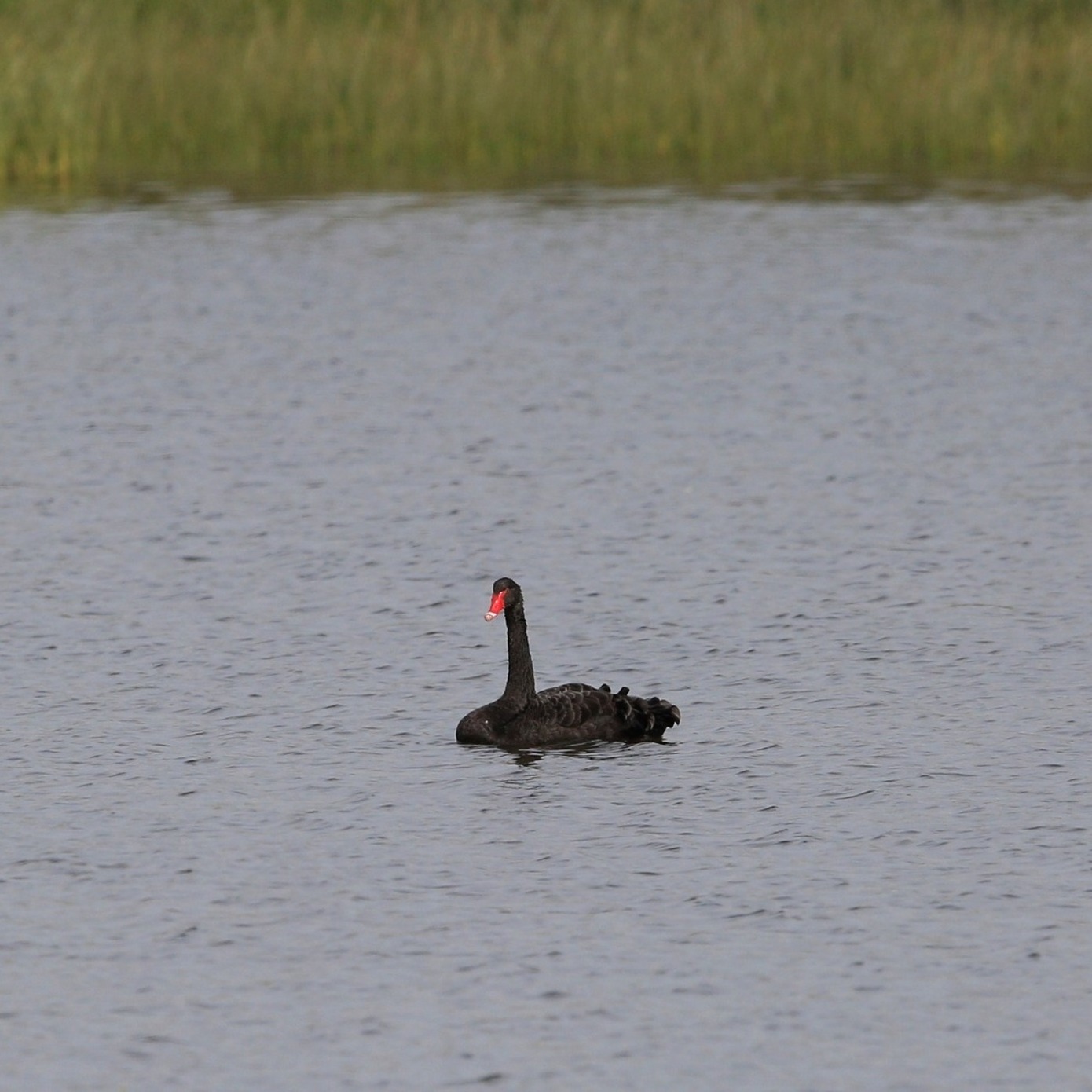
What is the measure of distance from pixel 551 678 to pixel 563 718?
161 cm

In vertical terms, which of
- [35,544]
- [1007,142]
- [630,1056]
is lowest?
[630,1056]

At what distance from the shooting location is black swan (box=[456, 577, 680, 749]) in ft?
47.5

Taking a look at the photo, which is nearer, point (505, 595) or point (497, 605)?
point (497, 605)

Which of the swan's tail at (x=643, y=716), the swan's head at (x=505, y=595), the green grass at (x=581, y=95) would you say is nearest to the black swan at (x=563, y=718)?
the swan's tail at (x=643, y=716)

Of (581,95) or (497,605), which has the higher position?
(581,95)

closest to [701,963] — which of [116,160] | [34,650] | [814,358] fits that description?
[34,650]

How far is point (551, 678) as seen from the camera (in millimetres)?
16344

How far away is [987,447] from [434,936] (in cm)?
1279

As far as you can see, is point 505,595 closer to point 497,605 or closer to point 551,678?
point 497,605

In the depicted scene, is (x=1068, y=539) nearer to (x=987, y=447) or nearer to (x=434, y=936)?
(x=987, y=447)

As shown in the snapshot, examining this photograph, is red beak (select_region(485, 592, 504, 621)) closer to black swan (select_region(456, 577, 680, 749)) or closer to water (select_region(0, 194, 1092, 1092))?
black swan (select_region(456, 577, 680, 749))

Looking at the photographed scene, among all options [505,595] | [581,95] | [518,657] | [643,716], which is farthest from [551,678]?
[581,95]

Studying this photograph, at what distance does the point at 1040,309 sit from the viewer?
3038 cm

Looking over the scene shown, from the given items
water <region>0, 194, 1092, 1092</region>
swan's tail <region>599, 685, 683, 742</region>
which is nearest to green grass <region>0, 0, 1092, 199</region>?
water <region>0, 194, 1092, 1092</region>
